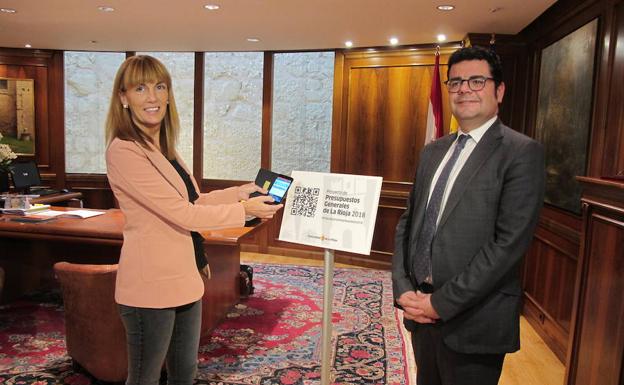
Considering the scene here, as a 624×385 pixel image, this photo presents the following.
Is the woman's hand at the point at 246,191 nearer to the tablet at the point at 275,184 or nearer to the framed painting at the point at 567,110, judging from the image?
the tablet at the point at 275,184

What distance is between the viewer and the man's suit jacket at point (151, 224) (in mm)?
1599

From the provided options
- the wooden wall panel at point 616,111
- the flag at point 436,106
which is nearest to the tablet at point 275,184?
the wooden wall panel at point 616,111

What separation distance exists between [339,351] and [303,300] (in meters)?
1.13

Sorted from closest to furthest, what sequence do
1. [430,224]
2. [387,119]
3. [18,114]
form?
[430,224]
[387,119]
[18,114]

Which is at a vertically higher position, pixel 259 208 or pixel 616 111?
pixel 616 111

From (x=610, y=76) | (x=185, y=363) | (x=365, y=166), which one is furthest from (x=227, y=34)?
(x=185, y=363)

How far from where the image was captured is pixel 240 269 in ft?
14.2

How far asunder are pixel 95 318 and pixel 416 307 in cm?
188

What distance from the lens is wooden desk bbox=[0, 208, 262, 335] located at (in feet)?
10.2

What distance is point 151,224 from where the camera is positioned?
1.63m

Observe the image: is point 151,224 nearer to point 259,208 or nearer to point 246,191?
point 259,208

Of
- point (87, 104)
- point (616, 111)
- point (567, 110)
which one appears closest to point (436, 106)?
point (567, 110)

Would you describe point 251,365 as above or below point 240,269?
below

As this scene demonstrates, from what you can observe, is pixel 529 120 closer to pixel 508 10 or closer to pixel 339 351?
pixel 508 10
